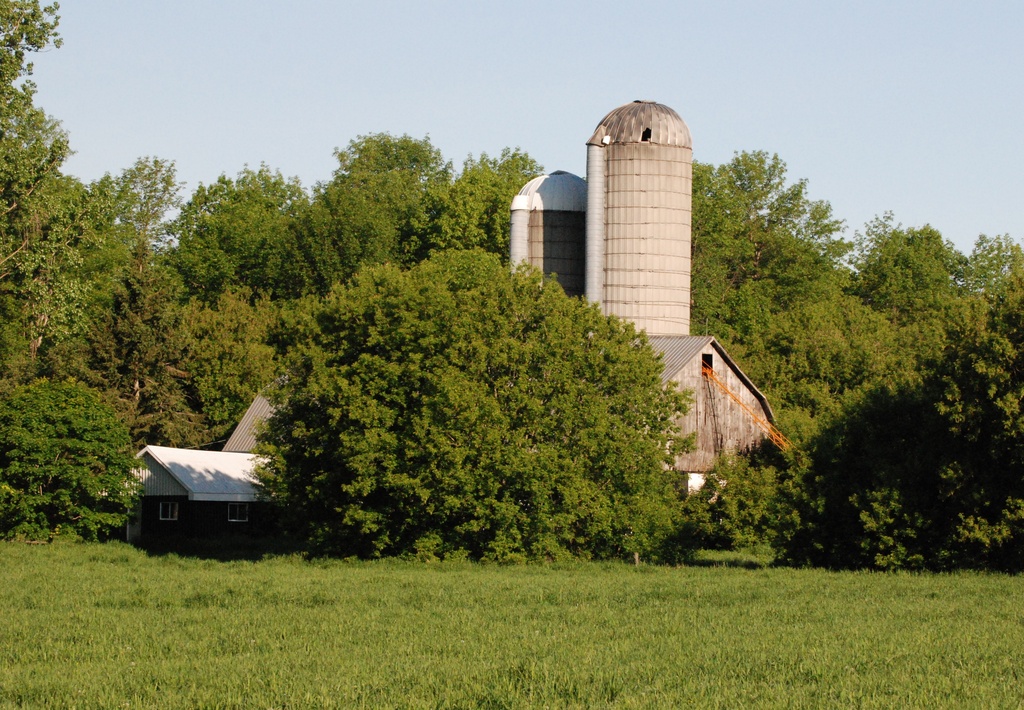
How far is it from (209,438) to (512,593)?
3451cm

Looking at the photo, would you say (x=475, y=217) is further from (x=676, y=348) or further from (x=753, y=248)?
(x=676, y=348)

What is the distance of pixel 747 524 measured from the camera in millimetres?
40188

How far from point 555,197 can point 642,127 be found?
4.53 metres

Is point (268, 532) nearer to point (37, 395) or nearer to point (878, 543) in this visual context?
point (37, 395)

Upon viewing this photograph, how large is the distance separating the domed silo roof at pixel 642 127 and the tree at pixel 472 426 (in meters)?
12.1

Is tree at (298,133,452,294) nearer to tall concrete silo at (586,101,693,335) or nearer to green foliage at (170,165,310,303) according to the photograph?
green foliage at (170,165,310,303)

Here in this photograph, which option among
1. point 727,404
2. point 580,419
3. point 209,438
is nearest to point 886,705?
point 580,419

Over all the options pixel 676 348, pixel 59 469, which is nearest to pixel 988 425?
pixel 676 348

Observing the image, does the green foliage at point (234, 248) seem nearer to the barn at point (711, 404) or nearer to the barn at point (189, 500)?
the barn at point (189, 500)

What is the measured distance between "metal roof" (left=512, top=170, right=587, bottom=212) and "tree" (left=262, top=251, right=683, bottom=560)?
12987 millimetres

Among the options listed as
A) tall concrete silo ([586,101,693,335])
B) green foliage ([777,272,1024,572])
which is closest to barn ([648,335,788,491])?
tall concrete silo ([586,101,693,335])

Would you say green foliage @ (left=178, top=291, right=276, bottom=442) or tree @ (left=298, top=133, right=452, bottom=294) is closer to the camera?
green foliage @ (left=178, top=291, right=276, bottom=442)

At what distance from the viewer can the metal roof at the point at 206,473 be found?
44.6 meters

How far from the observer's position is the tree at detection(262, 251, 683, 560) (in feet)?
111
